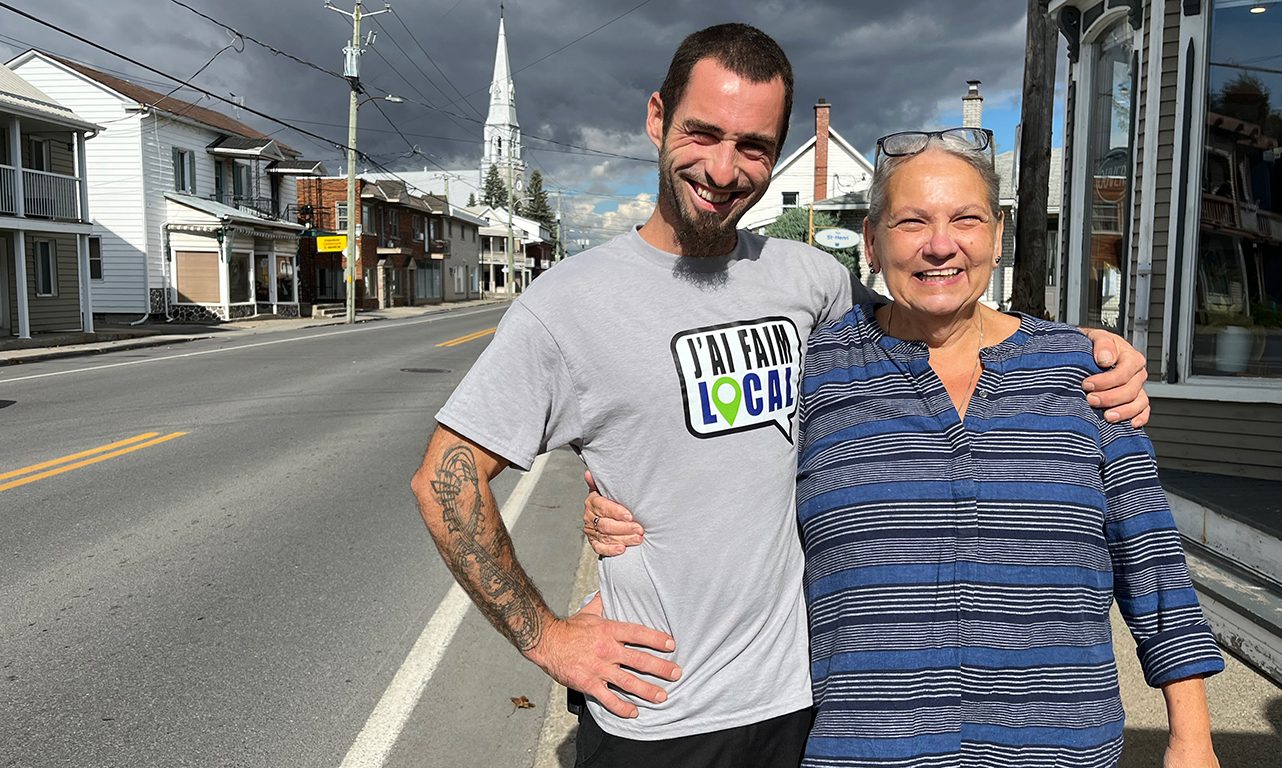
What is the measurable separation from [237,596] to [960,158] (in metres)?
4.71

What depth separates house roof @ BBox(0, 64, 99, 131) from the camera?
75.1ft

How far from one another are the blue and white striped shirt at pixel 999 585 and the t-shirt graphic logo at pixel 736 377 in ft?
0.80

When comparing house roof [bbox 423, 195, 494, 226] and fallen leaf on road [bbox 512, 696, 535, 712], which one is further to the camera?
house roof [bbox 423, 195, 494, 226]

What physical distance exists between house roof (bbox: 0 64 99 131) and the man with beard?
1027 inches

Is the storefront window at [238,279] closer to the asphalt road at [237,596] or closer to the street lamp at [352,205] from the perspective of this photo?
the street lamp at [352,205]

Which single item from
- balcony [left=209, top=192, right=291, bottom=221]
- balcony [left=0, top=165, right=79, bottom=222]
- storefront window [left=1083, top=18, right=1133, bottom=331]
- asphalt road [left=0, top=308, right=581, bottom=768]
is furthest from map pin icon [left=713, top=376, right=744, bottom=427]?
balcony [left=209, top=192, right=291, bottom=221]

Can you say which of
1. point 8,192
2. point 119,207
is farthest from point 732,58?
point 119,207

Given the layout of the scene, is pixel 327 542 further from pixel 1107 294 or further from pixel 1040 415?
pixel 1107 294

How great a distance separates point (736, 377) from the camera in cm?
198

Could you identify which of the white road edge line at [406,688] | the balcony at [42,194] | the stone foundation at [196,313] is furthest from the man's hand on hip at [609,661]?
the stone foundation at [196,313]

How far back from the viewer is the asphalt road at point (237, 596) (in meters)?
3.78

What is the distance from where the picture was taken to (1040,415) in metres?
1.84

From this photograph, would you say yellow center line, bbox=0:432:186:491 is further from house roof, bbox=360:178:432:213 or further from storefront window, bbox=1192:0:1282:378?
house roof, bbox=360:178:432:213

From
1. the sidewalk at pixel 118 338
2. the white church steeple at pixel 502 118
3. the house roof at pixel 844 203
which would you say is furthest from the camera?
A: the white church steeple at pixel 502 118
